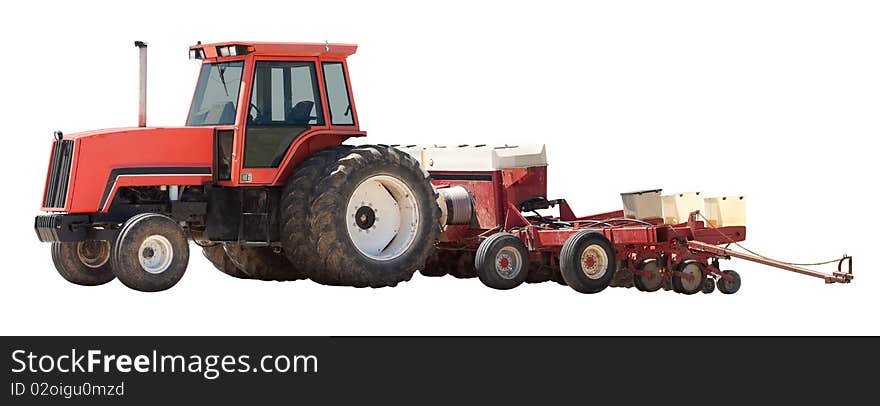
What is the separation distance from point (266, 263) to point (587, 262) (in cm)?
326

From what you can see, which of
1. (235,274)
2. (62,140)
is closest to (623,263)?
(235,274)

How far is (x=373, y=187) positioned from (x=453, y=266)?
2048 millimetres

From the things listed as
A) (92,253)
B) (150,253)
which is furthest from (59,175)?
(150,253)

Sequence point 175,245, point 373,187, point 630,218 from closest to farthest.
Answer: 1. point 175,245
2. point 373,187
3. point 630,218

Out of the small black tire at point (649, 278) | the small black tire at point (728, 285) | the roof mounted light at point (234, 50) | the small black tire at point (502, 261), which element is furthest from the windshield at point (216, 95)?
the small black tire at point (728, 285)

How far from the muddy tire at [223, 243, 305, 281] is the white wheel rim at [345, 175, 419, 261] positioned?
1.13 metres

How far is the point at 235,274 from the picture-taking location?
803 inches

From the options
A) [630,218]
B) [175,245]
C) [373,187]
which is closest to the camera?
[175,245]

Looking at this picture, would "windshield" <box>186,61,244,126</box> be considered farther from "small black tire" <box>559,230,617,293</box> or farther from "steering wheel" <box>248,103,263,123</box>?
"small black tire" <box>559,230,617,293</box>

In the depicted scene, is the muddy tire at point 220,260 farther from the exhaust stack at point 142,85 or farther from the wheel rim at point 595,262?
the wheel rim at point 595,262

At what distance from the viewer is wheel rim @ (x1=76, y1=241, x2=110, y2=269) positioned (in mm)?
18734

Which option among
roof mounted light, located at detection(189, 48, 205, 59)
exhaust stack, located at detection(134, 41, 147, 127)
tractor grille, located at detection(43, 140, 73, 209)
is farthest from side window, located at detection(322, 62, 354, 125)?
tractor grille, located at detection(43, 140, 73, 209)

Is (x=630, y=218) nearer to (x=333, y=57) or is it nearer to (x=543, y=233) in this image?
(x=543, y=233)

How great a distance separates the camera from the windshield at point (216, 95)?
19.0 meters
